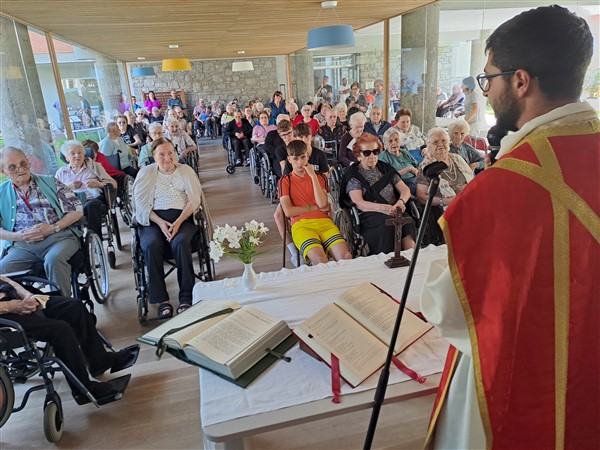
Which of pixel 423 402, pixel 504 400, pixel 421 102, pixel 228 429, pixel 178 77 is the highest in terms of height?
pixel 178 77

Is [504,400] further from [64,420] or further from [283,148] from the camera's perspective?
[283,148]

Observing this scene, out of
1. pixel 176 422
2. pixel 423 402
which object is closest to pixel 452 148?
pixel 423 402

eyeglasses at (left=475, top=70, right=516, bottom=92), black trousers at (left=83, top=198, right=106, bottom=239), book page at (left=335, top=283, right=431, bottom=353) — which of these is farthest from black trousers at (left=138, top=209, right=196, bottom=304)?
eyeglasses at (left=475, top=70, right=516, bottom=92)

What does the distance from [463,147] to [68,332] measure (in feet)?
10.5

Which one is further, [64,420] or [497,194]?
[64,420]

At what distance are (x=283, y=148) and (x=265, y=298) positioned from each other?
3.15 m

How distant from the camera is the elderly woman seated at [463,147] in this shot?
360 centimetres

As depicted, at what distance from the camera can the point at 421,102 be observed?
5211 millimetres

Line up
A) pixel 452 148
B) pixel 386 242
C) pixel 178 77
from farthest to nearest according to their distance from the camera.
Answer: pixel 178 77 < pixel 452 148 < pixel 386 242

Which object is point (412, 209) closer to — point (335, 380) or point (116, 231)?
point (335, 380)

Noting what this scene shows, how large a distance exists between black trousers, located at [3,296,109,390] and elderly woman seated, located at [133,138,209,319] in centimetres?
65

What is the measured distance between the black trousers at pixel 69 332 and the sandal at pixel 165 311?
0.60 metres

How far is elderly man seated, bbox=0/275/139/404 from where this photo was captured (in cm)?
190

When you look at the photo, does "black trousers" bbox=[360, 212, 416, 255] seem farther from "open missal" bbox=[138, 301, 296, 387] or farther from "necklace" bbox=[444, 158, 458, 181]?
"open missal" bbox=[138, 301, 296, 387]
